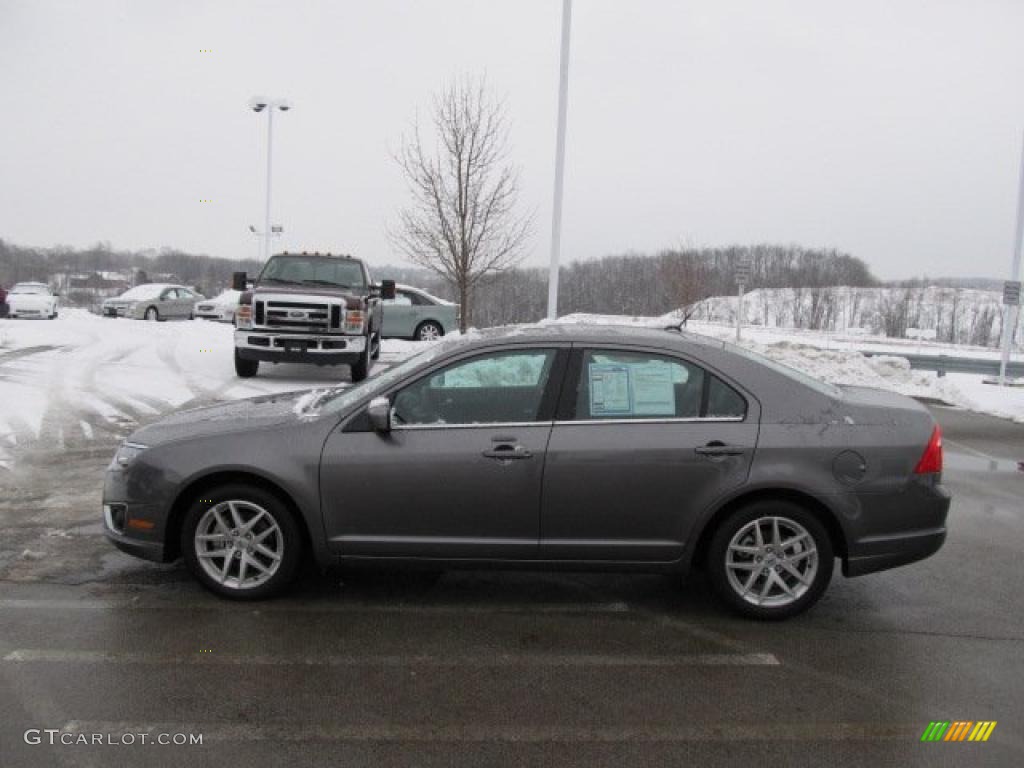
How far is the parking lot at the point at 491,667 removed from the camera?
3.46 meters

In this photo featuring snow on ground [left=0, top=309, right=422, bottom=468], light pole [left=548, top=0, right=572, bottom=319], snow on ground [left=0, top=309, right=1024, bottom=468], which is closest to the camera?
snow on ground [left=0, top=309, right=422, bottom=468]

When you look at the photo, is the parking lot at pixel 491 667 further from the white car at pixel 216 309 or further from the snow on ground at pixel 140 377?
the white car at pixel 216 309

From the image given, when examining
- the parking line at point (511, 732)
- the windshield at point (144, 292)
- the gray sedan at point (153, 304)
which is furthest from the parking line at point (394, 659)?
the windshield at point (144, 292)

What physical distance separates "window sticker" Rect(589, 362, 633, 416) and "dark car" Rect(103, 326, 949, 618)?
0.04 ft

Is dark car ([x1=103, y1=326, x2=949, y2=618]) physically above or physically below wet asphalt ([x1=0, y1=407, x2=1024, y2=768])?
above

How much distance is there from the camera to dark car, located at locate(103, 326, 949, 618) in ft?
15.3

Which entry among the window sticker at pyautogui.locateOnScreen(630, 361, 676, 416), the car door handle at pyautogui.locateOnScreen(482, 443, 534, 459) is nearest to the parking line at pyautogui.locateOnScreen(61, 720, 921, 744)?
the car door handle at pyautogui.locateOnScreen(482, 443, 534, 459)

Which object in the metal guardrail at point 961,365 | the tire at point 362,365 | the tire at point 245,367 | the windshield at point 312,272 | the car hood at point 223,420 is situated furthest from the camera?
the metal guardrail at point 961,365

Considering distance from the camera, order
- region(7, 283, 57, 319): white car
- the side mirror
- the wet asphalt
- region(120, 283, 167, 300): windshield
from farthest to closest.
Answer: region(120, 283, 167, 300): windshield
region(7, 283, 57, 319): white car
the side mirror
the wet asphalt

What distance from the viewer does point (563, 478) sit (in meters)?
4.65

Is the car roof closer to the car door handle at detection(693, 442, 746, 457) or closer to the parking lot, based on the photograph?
the car door handle at detection(693, 442, 746, 457)

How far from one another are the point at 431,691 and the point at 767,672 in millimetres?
1579

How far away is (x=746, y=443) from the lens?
4688 millimetres

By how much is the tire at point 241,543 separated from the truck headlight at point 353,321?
31.4ft
